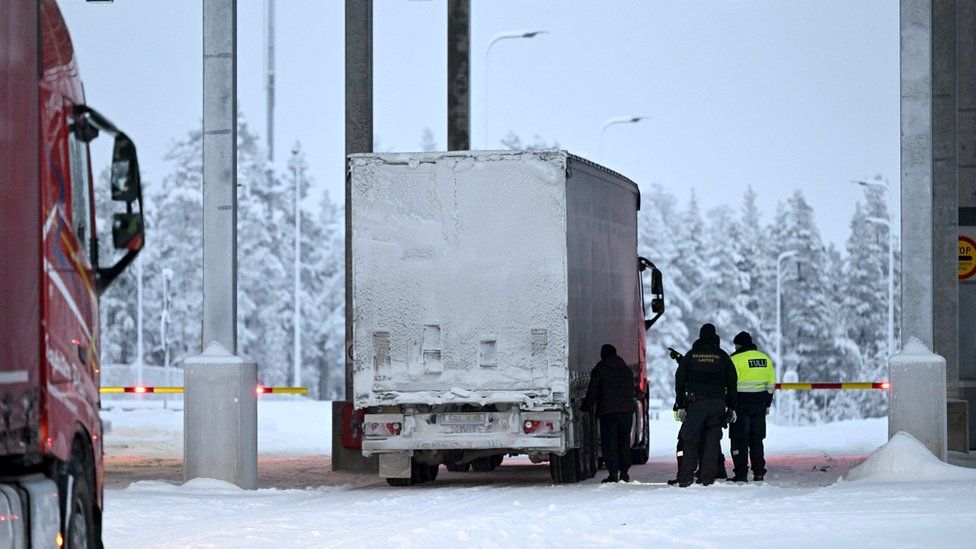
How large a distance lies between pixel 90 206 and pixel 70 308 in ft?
3.96

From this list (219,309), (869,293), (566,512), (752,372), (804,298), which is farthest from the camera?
(869,293)

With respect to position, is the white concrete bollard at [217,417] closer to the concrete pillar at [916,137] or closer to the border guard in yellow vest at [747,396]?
the border guard in yellow vest at [747,396]

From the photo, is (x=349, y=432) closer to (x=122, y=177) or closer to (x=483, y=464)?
(x=483, y=464)

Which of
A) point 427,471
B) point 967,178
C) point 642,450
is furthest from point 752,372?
point 967,178

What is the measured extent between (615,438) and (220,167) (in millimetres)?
5452

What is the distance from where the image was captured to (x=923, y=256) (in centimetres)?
2230

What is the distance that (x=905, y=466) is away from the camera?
70.8 feet

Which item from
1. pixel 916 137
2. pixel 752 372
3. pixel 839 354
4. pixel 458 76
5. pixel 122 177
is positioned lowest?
pixel 839 354

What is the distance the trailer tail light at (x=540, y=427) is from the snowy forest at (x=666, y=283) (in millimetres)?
73126

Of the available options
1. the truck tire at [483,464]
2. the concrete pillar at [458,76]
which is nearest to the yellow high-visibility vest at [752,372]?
the truck tire at [483,464]

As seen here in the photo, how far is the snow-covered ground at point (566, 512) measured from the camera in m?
14.9

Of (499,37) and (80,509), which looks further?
(499,37)

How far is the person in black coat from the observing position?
73.6 ft

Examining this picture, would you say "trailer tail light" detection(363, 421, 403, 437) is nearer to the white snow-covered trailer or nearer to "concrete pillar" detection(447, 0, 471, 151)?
the white snow-covered trailer
